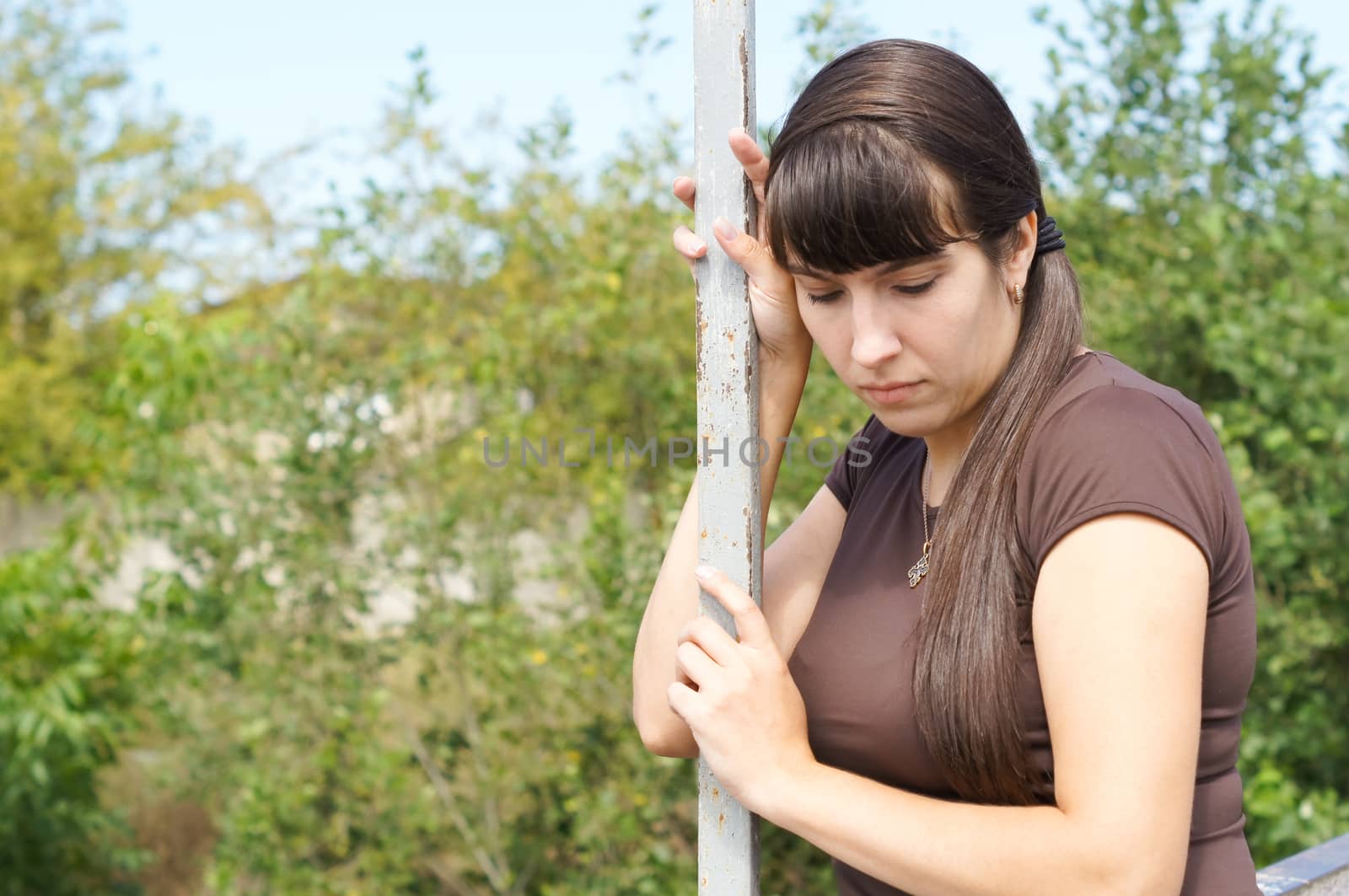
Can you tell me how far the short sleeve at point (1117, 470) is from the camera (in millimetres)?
1162

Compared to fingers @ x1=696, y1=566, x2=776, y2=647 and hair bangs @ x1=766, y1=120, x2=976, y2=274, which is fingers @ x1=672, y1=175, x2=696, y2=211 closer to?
hair bangs @ x1=766, y1=120, x2=976, y2=274

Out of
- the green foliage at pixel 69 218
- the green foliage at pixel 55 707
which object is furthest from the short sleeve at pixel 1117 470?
the green foliage at pixel 69 218

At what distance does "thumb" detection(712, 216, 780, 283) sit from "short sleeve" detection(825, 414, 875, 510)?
387mm

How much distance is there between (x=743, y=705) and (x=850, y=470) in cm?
53

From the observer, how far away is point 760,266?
1425 mm

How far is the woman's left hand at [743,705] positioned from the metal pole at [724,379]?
0.04 metres

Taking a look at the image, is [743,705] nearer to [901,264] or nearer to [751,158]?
[901,264]

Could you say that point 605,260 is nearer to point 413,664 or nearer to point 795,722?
point 413,664

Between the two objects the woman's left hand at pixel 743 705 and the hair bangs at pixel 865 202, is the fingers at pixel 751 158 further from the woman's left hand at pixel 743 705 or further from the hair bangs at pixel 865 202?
the woman's left hand at pixel 743 705

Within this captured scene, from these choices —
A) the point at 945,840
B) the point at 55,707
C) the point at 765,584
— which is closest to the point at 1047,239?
the point at 765,584

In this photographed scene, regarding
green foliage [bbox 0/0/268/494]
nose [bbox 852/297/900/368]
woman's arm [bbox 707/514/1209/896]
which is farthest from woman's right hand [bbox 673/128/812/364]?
green foliage [bbox 0/0/268/494]

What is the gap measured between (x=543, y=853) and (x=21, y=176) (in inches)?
693

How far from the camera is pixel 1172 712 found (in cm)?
112

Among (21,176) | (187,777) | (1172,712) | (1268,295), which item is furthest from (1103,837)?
(21,176)
